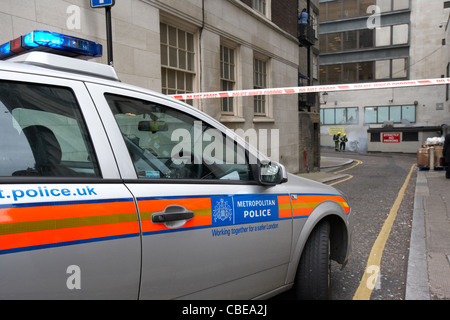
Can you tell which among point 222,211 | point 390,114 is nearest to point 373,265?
point 222,211

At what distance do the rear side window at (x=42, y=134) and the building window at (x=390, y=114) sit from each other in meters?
37.4

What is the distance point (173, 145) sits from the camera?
2719 mm

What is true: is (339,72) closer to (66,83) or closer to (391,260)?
(391,260)

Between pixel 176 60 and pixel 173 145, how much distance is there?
6960 millimetres

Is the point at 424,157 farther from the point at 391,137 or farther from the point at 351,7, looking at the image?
the point at 351,7

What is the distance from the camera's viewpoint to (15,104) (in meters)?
1.70

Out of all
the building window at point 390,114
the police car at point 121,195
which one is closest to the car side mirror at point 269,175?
the police car at point 121,195

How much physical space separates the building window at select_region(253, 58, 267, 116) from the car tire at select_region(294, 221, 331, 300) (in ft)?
34.5

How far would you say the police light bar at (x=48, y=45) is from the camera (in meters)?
2.12

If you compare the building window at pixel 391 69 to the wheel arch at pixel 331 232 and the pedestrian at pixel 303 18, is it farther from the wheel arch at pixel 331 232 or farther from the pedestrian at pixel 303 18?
the wheel arch at pixel 331 232

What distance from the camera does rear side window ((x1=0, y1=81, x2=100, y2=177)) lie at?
65.4 inches
